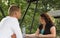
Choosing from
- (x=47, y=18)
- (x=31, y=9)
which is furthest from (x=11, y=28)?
(x=31, y=9)

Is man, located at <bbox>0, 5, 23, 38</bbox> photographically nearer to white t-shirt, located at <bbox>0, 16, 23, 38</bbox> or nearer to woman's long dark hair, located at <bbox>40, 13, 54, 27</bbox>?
white t-shirt, located at <bbox>0, 16, 23, 38</bbox>

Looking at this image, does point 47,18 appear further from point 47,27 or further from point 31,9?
point 31,9

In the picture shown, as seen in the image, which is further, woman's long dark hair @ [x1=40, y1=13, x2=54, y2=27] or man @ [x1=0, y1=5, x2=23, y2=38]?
woman's long dark hair @ [x1=40, y1=13, x2=54, y2=27]

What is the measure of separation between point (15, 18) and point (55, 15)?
2679 millimetres

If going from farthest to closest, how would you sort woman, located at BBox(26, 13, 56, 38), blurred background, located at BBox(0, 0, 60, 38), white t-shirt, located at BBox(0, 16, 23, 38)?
blurred background, located at BBox(0, 0, 60, 38) < woman, located at BBox(26, 13, 56, 38) < white t-shirt, located at BBox(0, 16, 23, 38)

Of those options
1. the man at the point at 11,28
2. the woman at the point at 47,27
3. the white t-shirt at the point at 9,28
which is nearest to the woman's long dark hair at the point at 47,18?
A: the woman at the point at 47,27

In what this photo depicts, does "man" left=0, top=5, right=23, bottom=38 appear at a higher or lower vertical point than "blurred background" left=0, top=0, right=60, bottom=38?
higher

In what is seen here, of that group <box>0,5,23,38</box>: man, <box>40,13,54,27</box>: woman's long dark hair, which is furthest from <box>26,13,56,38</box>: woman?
<box>0,5,23,38</box>: man

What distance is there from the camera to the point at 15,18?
2992 millimetres

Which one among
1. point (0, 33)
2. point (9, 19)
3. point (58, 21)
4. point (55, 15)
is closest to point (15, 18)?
point (9, 19)

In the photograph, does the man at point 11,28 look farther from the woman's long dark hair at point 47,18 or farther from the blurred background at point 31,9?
the blurred background at point 31,9

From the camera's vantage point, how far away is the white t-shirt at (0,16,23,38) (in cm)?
293

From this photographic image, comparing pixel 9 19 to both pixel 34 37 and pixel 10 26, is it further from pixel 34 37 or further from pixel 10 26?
pixel 34 37

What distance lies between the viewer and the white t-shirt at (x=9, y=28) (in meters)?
2.93
